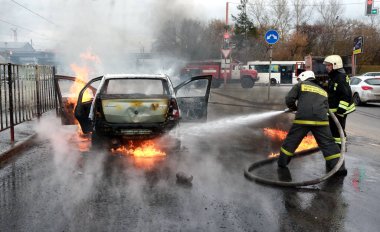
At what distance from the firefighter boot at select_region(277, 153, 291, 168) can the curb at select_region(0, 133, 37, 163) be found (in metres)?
4.49

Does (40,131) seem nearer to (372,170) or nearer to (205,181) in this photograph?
(205,181)

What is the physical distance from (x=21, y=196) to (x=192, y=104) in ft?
17.3

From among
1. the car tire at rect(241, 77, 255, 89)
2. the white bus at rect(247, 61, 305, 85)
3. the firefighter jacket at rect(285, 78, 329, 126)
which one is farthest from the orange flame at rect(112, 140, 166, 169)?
the white bus at rect(247, 61, 305, 85)

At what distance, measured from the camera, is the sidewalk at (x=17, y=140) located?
6773mm

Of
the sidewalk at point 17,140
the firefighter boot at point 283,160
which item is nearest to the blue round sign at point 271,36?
the sidewalk at point 17,140

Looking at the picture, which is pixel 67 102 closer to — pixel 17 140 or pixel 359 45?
pixel 17 140

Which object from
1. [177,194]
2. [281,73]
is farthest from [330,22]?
[177,194]

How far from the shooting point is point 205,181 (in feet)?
17.1

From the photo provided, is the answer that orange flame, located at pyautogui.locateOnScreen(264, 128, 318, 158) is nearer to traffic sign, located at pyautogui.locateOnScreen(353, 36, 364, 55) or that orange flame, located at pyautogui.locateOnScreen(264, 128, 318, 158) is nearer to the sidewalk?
the sidewalk

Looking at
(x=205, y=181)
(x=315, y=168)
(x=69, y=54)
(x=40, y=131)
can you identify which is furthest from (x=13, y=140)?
(x=69, y=54)

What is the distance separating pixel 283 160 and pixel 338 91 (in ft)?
4.94

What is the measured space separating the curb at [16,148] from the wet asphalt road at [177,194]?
6.8 inches

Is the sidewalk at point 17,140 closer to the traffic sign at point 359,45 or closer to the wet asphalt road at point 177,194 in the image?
the wet asphalt road at point 177,194

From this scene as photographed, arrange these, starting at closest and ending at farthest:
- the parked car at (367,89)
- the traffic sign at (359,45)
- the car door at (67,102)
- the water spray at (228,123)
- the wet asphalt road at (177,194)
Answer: the wet asphalt road at (177,194), the car door at (67,102), the water spray at (228,123), the parked car at (367,89), the traffic sign at (359,45)
